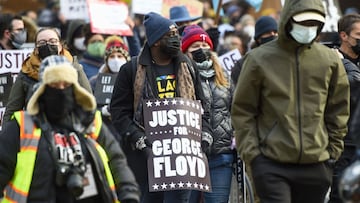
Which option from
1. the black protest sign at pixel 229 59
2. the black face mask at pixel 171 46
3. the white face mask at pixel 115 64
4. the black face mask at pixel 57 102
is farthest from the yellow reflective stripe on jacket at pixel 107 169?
the black protest sign at pixel 229 59

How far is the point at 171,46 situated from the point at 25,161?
9.17 ft

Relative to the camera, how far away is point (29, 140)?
7.84 m

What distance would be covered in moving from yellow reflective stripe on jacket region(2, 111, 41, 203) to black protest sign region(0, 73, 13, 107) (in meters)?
4.28

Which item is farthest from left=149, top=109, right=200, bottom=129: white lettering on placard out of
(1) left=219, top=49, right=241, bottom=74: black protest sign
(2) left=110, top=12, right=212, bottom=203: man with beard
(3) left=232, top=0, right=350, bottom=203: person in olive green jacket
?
(1) left=219, top=49, right=241, bottom=74: black protest sign

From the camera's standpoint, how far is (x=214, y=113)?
11.0 meters

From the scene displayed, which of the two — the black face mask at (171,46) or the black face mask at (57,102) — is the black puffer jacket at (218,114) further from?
the black face mask at (57,102)

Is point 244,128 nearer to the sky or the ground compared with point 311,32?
nearer to the ground

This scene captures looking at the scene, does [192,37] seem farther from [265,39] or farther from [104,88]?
[104,88]

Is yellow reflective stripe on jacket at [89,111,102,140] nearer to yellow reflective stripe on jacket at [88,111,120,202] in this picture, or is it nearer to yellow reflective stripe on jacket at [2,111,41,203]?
yellow reflective stripe on jacket at [88,111,120,202]

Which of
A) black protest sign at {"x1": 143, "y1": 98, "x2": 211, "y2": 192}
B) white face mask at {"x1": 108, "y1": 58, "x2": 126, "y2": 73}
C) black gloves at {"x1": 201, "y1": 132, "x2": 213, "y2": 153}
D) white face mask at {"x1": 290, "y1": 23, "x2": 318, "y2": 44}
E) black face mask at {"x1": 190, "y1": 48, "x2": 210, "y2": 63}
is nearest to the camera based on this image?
white face mask at {"x1": 290, "y1": 23, "x2": 318, "y2": 44}

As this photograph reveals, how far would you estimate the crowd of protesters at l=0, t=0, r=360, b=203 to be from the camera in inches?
309

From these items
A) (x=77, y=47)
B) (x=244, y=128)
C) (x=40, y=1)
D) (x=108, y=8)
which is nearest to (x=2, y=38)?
(x=108, y=8)

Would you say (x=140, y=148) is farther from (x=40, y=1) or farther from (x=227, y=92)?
(x=40, y=1)

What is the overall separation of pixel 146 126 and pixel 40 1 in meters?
A: 17.1
